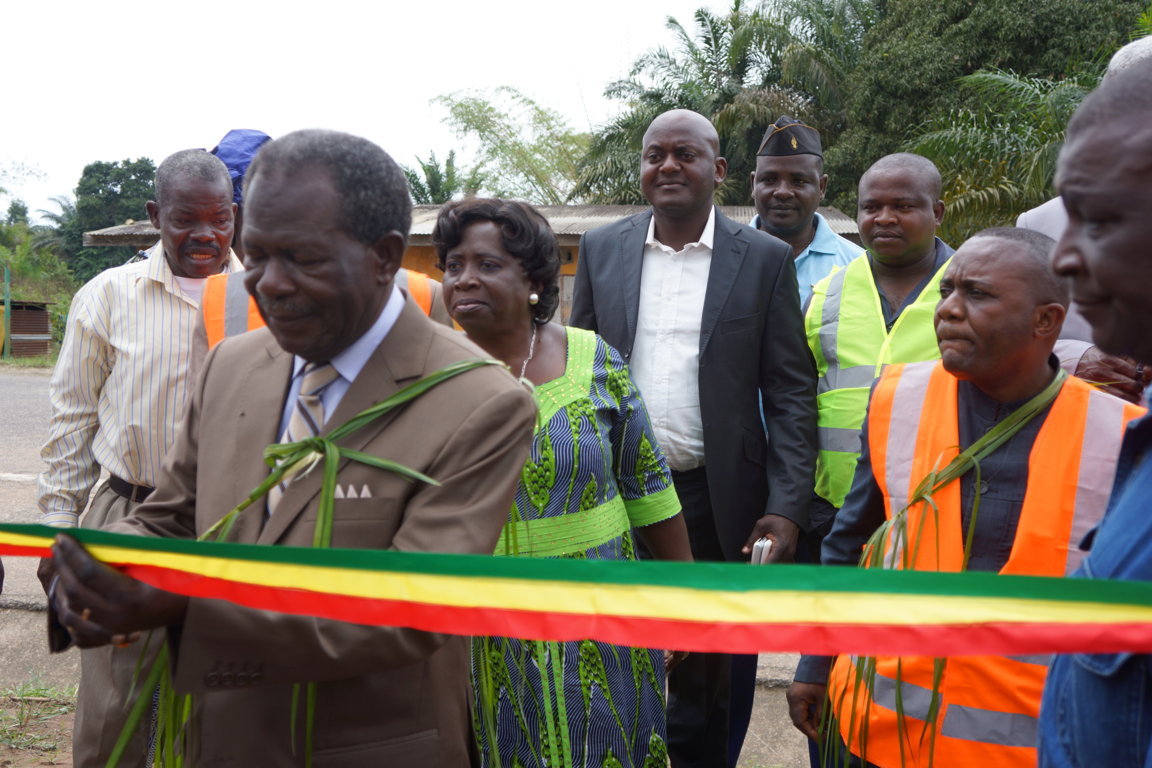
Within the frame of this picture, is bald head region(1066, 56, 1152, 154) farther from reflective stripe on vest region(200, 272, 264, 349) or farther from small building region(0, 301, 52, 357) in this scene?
small building region(0, 301, 52, 357)

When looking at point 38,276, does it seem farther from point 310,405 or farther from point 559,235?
point 310,405

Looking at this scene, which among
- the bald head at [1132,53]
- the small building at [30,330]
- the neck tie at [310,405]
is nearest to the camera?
the neck tie at [310,405]

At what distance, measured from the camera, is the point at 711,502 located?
12.3ft

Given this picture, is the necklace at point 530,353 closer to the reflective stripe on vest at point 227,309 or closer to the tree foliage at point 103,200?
the reflective stripe on vest at point 227,309

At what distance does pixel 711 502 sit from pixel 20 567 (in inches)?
189

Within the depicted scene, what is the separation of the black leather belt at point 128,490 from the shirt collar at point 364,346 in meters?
1.81

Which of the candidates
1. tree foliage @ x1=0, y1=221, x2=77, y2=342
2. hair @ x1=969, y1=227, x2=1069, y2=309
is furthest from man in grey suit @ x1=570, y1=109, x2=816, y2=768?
tree foliage @ x1=0, y1=221, x2=77, y2=342

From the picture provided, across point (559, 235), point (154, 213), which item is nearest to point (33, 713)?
point (154, 213)

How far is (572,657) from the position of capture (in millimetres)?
2830

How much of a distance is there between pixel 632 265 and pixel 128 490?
6.21 feet

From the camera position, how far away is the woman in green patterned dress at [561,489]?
280 centimetres

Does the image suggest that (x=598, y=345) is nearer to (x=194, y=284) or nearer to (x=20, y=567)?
(x=194, y=284)

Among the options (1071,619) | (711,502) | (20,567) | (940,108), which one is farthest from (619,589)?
(940,108)

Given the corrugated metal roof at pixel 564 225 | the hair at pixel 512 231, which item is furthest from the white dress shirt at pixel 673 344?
the corrugated metal roof at pixel 564 225
